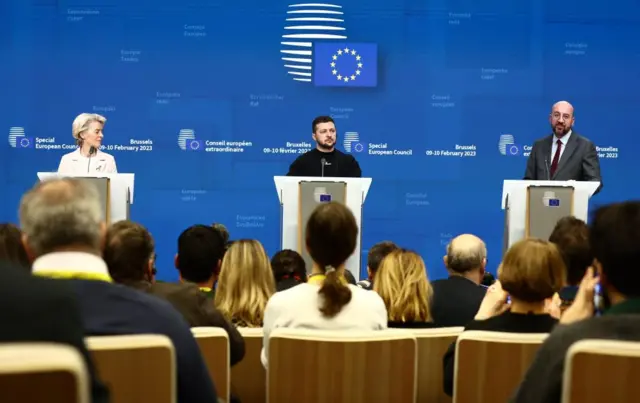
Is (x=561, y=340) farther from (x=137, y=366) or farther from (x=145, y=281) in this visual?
(x=145, y=281)

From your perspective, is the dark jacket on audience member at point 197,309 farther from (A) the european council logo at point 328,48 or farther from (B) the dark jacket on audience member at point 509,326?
(A) the european council logo at point 328,48

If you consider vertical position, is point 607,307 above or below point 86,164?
below

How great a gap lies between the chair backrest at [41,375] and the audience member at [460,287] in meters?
2.85

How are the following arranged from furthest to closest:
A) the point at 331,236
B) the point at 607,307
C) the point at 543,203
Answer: the point at 543,203, the point at 331,236, the point at 607,307

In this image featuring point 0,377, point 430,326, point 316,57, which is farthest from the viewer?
point 316,57

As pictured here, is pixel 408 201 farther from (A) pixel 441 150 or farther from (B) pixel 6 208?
(B) pixel 6 208

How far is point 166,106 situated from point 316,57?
1.66m

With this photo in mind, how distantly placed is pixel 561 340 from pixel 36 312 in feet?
3.86

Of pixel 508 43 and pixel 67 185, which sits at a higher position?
pixel 508 43

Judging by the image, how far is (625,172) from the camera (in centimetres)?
888

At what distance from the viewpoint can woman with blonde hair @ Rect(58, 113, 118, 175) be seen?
698 centimetres

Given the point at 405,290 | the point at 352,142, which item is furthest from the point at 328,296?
the point at 352,142

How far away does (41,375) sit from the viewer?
3.89 ft

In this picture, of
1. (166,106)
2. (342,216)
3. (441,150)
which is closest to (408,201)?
(441,150)
